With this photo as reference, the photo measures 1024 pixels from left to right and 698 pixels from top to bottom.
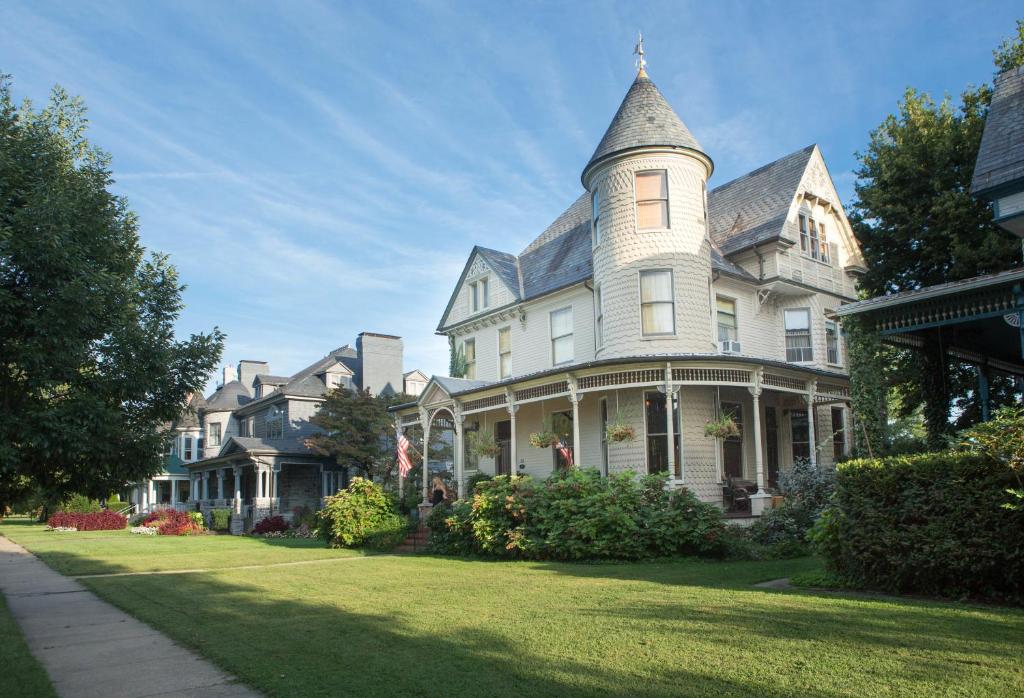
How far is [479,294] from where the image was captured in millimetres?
26453

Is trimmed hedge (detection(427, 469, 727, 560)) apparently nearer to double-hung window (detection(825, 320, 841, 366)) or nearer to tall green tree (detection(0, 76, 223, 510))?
tall green tree (detection(0, 76, 223, 510))

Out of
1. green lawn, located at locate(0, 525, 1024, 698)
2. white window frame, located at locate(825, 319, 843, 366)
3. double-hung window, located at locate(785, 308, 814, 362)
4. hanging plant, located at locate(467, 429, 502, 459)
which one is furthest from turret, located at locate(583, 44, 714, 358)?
green lawn, located at locate(0, 525, 1024, 698)

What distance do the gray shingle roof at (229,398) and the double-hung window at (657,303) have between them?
32964 millimetres

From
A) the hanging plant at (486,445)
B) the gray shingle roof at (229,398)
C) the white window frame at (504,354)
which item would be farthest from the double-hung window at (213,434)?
the white window frame at (504,354)

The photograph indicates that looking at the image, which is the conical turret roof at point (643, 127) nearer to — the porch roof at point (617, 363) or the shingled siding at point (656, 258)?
the shingled siding at point (656, 258)

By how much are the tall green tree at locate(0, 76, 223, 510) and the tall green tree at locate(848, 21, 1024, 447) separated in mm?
17996

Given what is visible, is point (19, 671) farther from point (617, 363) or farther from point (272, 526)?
point (272, 526)

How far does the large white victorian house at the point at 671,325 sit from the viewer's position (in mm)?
19141

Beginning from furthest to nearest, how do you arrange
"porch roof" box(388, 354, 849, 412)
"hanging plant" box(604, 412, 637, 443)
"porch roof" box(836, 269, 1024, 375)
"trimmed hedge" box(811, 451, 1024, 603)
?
"hanging plant" box(604, 412, 637, 443) → "porch roof" box(388, 354, 849, 412) → "porch roof" box(836, 269, 1024, 375) → "trimmed hedge" box(811, 451, 1024, 603)

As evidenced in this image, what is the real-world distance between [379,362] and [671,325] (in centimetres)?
2387

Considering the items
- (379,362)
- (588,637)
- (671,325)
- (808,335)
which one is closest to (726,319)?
(671,325)

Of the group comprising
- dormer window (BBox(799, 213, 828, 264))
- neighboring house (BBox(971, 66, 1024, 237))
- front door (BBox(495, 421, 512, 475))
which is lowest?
front door (BBox(495, 421, 512, 475))

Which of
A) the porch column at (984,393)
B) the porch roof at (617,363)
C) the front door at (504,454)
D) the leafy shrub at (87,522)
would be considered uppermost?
the porch roof at (617,363)

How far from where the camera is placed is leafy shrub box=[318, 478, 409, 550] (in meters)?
19.2
